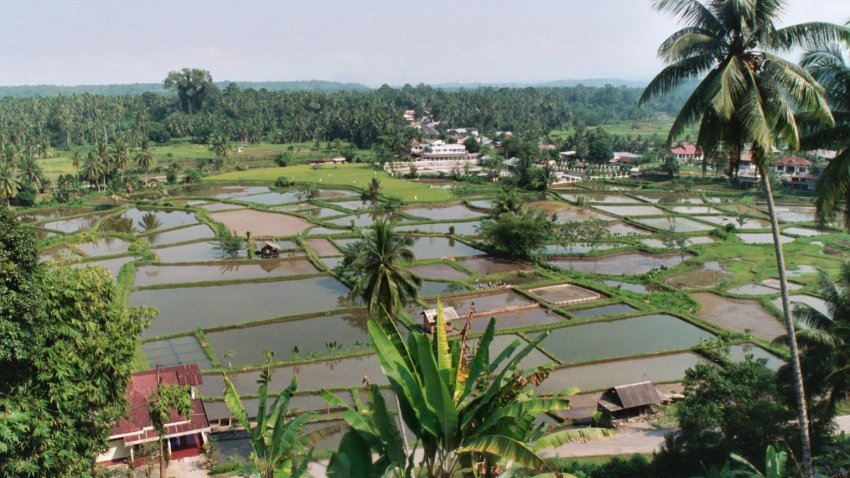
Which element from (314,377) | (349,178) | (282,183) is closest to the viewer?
(314,377)

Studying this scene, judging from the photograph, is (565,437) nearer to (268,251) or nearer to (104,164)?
(268,251)

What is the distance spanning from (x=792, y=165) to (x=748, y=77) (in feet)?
201

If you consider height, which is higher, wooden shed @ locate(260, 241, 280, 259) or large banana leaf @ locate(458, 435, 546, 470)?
large banana leaf @ locate(458, 435, 546, 470)

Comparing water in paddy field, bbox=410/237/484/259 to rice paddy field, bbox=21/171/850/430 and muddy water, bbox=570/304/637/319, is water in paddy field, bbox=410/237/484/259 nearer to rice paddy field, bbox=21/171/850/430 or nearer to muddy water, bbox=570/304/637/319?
rice paddy field, bbox=21/171/850/430

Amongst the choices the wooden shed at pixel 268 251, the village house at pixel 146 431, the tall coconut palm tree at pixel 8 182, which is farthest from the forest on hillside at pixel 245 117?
the village house at pixel 146 431

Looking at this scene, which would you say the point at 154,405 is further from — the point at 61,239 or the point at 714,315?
the point at 61,239

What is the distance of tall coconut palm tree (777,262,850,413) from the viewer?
11781 millimetres

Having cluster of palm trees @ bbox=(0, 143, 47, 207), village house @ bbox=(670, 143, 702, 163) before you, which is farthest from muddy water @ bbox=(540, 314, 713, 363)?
village house @ bbox=(670, 143, 702, 163)

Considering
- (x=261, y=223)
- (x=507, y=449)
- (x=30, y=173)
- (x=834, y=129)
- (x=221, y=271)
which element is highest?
(x=834, y=129)

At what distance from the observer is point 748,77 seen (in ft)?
33.9

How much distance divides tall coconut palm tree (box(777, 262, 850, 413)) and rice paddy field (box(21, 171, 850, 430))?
8247 mm

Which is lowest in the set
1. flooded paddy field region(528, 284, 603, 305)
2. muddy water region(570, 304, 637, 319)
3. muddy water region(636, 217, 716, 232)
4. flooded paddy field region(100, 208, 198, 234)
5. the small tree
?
muddy water region(570, 304, 637, 319)

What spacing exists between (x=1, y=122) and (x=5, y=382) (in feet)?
323

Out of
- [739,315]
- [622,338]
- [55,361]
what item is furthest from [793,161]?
[55,361]
